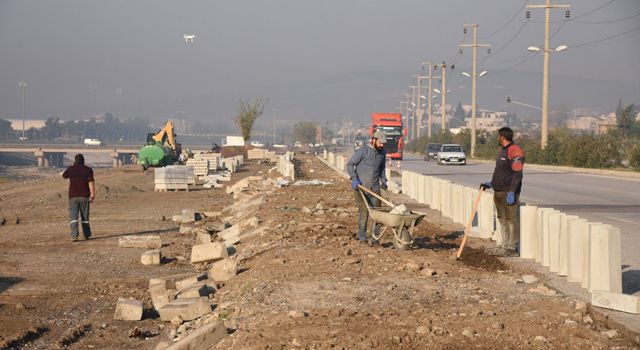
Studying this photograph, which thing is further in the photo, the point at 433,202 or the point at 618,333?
the point at 433,202

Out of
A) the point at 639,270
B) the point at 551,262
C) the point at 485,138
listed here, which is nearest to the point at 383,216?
the point at 551,262

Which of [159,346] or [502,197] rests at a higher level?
[502,197]

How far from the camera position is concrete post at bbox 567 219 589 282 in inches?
458

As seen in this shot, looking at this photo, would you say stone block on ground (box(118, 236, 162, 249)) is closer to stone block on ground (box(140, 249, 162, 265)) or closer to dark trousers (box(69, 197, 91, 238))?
dark trousers (box(69, 197, 91, 238))

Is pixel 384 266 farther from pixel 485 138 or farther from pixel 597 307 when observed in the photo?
pixel 485 138

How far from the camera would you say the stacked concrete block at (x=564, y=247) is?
1240 centimetres

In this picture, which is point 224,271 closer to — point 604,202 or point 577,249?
point 577,249

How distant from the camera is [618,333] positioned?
8.80 metres

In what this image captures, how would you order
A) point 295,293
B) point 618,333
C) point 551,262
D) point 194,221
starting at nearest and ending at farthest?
1. point 618,333
2. point 295,293
3. point 551,262
4. point 194,221

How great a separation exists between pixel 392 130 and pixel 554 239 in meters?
62.7

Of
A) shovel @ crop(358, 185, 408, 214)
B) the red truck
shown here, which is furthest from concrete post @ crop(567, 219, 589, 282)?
the red truck

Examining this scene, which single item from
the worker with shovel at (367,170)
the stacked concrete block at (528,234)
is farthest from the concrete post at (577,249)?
the worker with shovel at (367,170)

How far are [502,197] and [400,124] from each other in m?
61.8

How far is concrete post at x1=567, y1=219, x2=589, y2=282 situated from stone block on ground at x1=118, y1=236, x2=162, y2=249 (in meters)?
9.57
